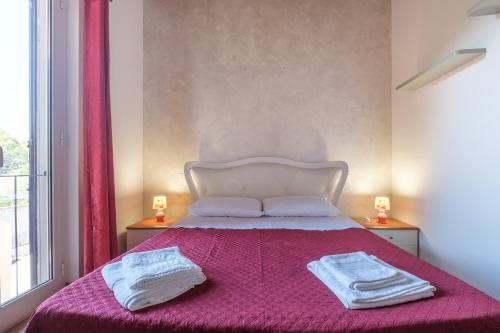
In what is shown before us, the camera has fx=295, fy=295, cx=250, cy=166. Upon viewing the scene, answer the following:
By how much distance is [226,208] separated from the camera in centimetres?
255

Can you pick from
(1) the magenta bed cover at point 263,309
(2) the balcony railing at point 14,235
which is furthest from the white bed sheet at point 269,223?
(2) the balcony railing at point 14,235

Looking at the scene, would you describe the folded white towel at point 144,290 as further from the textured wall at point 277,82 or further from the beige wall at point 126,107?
the textured wall at point 277,82

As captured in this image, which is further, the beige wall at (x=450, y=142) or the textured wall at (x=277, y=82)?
the textured wall at (x=277, y=82)

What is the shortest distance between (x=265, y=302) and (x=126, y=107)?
234 centimetres

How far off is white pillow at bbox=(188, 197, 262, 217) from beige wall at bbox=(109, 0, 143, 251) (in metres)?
0.66

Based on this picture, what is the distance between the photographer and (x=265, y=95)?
3043 mm

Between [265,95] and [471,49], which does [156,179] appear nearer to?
[265,95]

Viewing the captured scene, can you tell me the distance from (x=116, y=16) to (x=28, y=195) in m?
1.68

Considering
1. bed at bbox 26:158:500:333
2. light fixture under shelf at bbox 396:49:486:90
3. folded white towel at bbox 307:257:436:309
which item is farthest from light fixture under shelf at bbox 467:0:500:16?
folded white towel at bbox 307:257:436:309

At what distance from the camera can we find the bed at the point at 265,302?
0.89 metres

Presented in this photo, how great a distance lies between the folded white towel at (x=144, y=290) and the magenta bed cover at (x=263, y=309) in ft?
0.08

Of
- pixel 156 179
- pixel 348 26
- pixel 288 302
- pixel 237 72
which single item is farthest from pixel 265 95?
pixel 288 302

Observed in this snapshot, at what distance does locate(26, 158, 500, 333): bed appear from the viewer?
89 centimetres

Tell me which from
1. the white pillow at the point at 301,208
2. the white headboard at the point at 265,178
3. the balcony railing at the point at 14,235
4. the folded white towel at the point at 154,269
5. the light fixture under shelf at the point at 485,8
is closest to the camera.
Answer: the folded white towel at the point at 154,269
